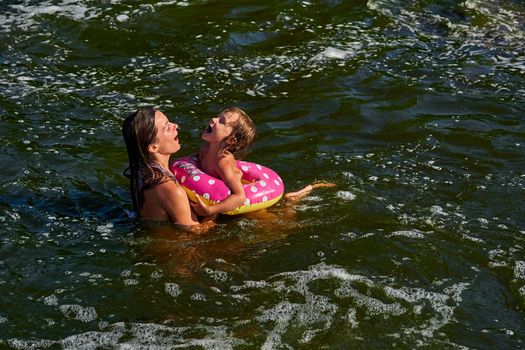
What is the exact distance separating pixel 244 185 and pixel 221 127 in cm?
52

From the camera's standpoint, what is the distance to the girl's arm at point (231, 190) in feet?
22.2

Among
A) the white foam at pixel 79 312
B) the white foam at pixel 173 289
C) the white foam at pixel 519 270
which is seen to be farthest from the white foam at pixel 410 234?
the white foam at pixel 79 312

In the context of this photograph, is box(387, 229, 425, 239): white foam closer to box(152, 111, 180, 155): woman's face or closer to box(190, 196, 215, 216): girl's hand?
box(190, 196, 215, 216): girl's hand

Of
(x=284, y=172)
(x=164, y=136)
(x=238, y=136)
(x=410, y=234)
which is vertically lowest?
(x=284, y=172)

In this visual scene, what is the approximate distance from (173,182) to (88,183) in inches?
58.5

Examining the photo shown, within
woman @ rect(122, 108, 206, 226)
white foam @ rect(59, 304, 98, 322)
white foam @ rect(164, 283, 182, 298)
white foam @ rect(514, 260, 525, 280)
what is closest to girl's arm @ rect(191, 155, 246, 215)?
woman @ rect(122, 108, 206, 226)

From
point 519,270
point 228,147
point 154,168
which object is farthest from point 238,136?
point 519,270

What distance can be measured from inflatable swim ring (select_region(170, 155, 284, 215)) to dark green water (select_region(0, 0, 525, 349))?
Result: 22cm

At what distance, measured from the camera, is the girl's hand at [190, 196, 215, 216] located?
6750mm

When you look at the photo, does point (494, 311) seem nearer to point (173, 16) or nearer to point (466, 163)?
point (466, 163)

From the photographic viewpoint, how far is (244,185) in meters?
7.05

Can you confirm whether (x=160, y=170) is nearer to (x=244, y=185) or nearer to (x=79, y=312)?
(x=244, y=185)

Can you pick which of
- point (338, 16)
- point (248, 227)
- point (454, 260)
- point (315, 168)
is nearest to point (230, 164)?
point (248, 227)

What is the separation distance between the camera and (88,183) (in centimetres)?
786
